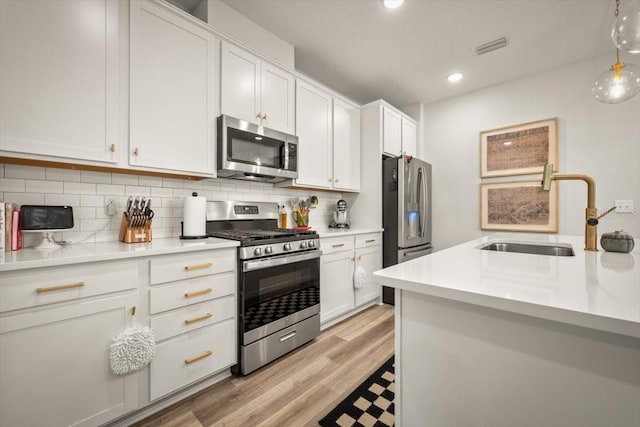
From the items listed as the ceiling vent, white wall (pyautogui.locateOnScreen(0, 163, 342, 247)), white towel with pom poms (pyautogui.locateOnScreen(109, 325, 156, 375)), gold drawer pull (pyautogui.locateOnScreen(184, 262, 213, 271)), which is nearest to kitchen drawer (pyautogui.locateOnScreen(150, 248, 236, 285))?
gold drawer pull (pyautogui.locateOnScreen(184, 262, 213, 271))

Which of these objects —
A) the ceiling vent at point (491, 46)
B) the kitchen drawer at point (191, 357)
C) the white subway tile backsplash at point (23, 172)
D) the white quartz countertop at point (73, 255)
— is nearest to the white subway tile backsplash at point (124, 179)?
the white subway tile backsplash at point (23, 172)

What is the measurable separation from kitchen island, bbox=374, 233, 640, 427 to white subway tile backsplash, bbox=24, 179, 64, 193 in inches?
73.7

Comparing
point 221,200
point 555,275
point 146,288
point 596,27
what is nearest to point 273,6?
point 221,200

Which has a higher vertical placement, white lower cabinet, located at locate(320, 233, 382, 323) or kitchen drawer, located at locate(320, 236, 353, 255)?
kitchen drawer, located at locate(320, 236, 353, 255)

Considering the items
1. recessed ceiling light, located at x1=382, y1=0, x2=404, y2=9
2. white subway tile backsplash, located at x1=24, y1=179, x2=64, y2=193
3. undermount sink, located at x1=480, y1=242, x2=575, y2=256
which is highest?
recessed ceiling light, located at x1=382, y1=0, x2=404, y2=9

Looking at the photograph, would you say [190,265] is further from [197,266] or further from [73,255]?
[73,255]

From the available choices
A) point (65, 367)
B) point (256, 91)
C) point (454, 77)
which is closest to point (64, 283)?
point (65, 367)

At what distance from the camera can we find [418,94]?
365 cm

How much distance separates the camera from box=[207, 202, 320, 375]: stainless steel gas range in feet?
5.88

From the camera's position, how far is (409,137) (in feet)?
12.2

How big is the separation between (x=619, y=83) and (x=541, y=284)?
6.20 feet

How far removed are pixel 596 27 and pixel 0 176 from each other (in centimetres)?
435

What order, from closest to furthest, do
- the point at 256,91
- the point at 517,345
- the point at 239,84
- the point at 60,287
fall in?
the point at 517,345
the point at 60,287
the point at 239,84
the point at 256,91

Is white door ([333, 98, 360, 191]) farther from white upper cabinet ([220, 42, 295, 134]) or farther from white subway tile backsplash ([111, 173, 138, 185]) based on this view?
white subway tile backsplash ([111, 173, 138, 185])
